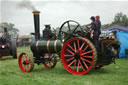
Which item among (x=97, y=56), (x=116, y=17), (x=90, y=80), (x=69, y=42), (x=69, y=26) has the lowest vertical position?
(x=90, y=80)

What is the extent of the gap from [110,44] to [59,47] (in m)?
1.50

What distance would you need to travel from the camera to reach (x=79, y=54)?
5305 mm

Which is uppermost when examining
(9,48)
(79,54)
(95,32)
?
(95,32)

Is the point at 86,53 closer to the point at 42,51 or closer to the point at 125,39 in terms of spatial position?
the point at 42,51

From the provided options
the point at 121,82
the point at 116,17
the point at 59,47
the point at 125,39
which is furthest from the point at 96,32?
the point at 116,17

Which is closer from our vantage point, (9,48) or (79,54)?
(79,54)

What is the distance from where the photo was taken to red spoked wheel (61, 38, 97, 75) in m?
5.07

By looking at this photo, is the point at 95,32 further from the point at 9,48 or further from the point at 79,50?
the point at 9,48

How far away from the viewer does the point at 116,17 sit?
67.1 metres

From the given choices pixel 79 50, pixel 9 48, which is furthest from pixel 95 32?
pixel 9 48

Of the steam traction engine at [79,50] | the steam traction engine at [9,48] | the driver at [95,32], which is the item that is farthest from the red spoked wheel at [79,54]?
the steam traction engine at [9,48]

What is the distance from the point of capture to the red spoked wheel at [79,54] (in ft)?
16.6

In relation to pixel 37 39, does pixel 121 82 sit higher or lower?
lower

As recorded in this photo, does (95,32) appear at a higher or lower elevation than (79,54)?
higher
